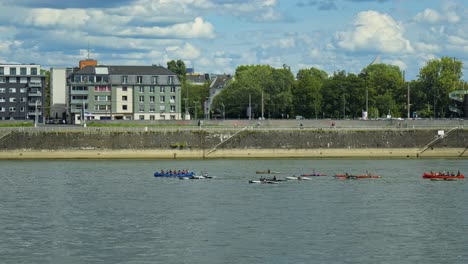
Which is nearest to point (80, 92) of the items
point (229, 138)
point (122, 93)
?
point (122, 93)

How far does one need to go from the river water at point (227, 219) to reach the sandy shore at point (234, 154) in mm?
22665

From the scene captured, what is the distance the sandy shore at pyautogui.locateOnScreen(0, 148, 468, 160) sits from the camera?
13438 centimetres

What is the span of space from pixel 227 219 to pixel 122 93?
116231 mm

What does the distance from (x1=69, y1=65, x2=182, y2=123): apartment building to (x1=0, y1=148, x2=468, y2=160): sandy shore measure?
46.7 m

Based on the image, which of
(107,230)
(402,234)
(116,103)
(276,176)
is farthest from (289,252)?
(116,103)

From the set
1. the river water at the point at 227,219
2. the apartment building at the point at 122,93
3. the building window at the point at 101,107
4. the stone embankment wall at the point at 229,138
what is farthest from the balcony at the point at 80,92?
the river water at the point at 227,219

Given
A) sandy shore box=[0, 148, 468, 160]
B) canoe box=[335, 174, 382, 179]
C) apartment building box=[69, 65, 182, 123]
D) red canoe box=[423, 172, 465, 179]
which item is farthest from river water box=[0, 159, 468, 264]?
apartment building box=[69, 65, 182, 123]

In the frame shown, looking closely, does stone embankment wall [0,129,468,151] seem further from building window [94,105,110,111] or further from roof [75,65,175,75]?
roof [75,65,175,75]

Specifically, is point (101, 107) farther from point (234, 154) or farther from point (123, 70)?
point (234, 154)

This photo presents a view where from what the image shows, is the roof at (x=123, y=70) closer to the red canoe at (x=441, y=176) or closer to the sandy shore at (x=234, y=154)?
the sandy shore at (x=234, y=154)

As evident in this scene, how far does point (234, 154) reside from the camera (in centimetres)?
13775

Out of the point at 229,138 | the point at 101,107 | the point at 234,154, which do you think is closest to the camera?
the point at 234,154

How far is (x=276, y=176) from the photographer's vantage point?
10456 cm

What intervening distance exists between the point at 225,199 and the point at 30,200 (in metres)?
16.8
